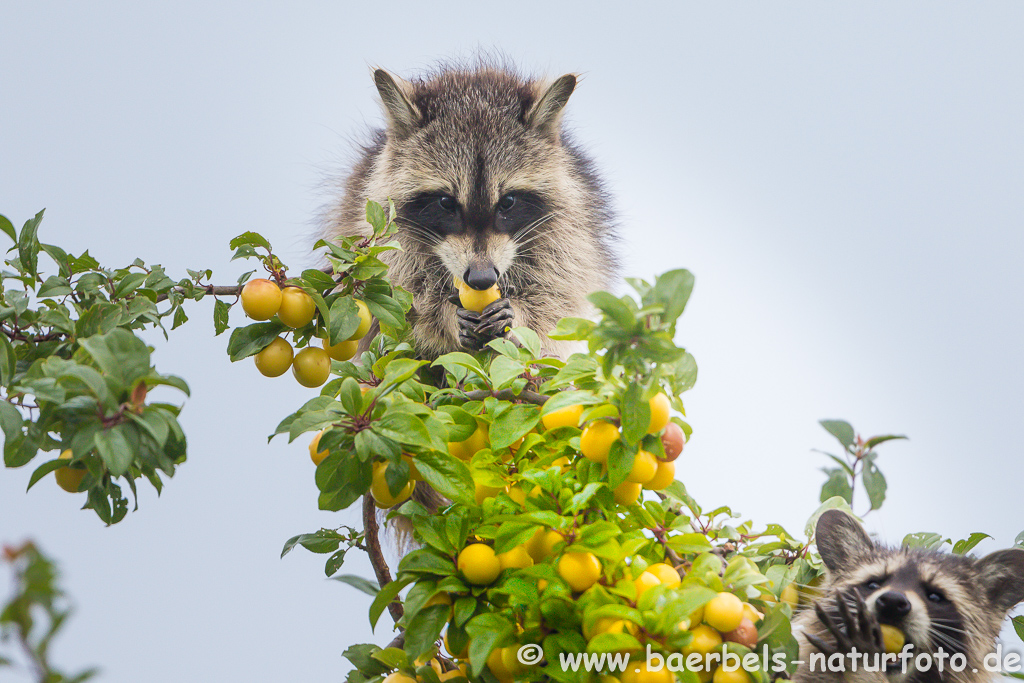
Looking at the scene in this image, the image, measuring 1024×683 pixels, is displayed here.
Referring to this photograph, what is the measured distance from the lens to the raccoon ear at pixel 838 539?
1479mm

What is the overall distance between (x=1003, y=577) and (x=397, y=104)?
2.09 meters

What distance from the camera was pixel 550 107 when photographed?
2.73 meters

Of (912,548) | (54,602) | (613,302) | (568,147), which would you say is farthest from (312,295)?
(568,147)

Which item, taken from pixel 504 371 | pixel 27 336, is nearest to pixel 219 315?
pixel 27 336

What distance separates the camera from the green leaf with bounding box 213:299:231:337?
1508 mm

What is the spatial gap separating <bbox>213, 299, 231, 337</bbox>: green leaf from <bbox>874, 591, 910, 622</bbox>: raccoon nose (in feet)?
4.09

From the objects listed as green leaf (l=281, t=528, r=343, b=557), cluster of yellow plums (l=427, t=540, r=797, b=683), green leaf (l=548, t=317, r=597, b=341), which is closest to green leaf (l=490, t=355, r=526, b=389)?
green leaf (l=548, t=317, r=597, b=341)

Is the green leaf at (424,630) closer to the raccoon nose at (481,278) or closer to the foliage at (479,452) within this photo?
the foliage at (479,452)

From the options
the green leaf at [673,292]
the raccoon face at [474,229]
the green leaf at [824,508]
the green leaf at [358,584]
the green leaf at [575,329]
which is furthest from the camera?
the raccoon face at [474,229]

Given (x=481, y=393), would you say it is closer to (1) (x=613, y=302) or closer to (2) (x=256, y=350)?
(2) (x=256, y=350)

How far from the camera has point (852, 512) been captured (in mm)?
1560

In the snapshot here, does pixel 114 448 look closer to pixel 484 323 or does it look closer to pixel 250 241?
pixel 250 241

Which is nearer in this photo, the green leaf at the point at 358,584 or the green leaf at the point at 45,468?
the green leaf at the point at 45,468

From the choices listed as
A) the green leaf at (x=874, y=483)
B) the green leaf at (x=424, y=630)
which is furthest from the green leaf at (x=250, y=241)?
the green leaf at (x=874, y=483)
